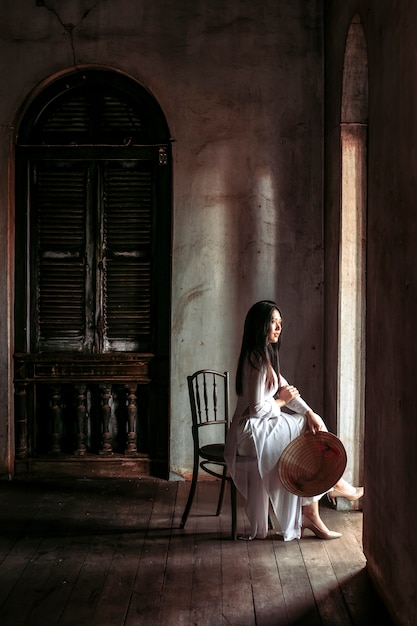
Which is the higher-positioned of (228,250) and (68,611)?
(228,250)

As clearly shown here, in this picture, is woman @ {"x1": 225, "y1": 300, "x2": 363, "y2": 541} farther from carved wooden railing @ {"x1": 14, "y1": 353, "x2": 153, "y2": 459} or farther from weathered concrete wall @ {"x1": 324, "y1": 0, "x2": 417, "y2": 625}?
carved wooden railing @ {"x1": 14, "y1": 353, "x2": 153, "y2": 459}

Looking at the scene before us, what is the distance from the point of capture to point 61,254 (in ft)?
17.9

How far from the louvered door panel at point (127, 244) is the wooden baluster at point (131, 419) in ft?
1.22

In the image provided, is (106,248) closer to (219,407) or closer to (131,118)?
(131,118)

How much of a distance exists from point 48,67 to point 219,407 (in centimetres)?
285

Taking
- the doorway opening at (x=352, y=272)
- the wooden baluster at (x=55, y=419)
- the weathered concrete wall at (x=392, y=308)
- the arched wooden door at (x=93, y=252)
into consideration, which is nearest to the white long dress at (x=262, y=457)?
the weathered concrete wall at (x=392, y=308)

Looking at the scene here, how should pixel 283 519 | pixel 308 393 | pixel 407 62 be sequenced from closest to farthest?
1. pixel 407 62
2. pixel 283 519
3. pixel 308 393

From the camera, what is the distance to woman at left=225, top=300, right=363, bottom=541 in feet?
12.9

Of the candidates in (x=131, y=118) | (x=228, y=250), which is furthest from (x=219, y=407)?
(x=131, y=118)

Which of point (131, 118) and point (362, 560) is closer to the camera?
point (362, 560)

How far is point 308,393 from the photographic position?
209 inches

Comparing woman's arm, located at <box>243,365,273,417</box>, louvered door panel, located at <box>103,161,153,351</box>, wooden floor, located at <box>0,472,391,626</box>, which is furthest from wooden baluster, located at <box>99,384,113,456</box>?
woman's arm, located at <box>243,365,273,417</box>

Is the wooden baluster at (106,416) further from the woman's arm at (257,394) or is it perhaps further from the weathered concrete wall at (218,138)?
the woman's arm at (257,394)

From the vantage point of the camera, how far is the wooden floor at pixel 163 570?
3068 millimetres
